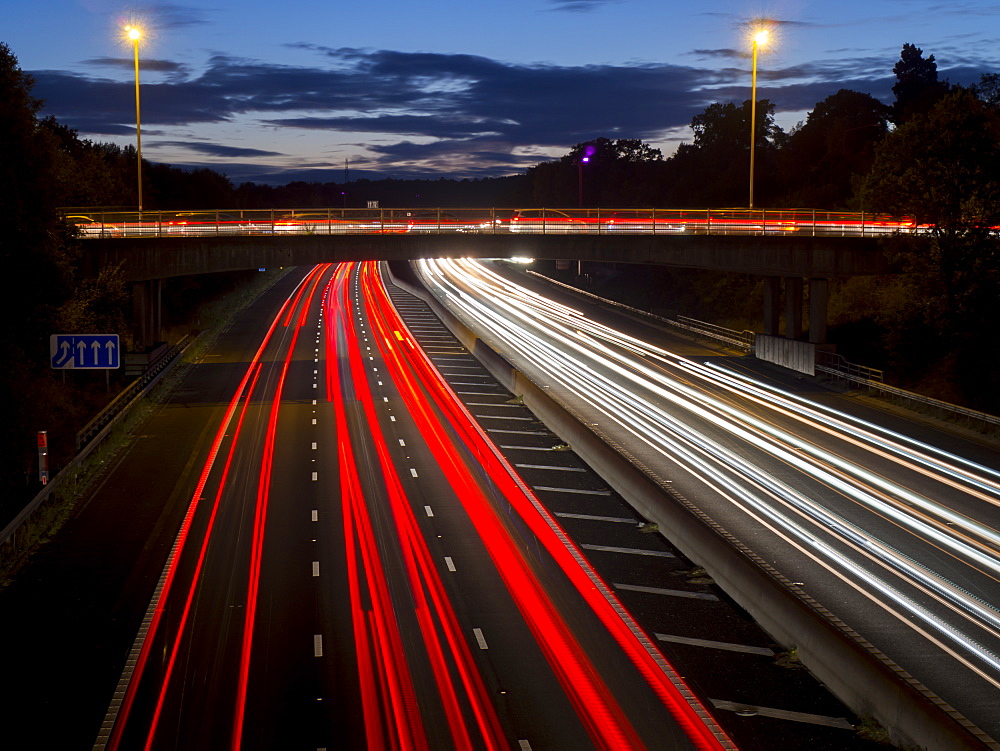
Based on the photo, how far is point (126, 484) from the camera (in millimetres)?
30062

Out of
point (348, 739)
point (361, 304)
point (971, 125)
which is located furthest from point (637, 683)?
point (361, 304)

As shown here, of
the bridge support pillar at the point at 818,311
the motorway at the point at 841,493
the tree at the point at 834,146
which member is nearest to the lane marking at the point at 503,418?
the motorway at the point at 841,493

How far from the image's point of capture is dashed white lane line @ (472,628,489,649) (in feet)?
57.8

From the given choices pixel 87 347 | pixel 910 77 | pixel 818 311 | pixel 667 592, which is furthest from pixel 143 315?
pixel 910 77

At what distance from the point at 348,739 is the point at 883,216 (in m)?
51.8

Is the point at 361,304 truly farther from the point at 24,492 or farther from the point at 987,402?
the point at 24,492

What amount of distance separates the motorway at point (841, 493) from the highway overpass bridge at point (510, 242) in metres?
5.79

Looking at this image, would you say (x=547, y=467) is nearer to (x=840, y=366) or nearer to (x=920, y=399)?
(x=920, y=399)

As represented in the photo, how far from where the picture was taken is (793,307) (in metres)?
56.7

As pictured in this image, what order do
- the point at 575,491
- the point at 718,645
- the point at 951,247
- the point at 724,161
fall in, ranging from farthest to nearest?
the point at 724,161
the point at 951,247
the point at 575,491
the point at 718,645

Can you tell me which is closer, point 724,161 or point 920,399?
point 920,399

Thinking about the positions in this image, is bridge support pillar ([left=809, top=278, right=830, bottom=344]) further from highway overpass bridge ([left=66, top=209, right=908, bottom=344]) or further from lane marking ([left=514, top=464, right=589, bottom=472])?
lane marking ([left=514, top=464, right=589, bottom=472])

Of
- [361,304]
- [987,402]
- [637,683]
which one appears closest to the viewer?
[637,683]

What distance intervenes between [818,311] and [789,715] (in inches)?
1634
